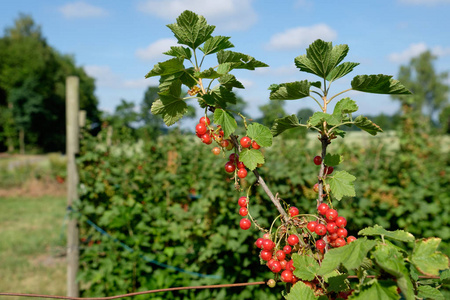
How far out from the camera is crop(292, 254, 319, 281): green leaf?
2.92 feet

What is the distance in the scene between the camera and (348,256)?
2.45 ft

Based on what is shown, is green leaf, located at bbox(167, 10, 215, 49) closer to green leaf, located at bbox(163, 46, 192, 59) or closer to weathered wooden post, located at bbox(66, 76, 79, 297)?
green leaf, located at bbox(163, 46, 192, 59)

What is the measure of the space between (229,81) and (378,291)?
61 cm

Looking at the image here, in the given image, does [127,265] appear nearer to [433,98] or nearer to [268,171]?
[268,171]

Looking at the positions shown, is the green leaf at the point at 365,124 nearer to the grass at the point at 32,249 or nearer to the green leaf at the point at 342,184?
the green leaf at the point at 342,184

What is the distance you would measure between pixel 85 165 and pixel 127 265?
1.28 m

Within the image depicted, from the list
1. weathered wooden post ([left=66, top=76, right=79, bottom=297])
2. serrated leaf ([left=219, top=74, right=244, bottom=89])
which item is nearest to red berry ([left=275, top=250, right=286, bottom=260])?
serrated leaf ([left=219, top=74, right=244, bottom=89])

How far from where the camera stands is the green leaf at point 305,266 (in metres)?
0.89

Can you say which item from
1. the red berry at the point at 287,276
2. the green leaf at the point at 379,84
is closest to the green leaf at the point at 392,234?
the red berry at the point at 287,276

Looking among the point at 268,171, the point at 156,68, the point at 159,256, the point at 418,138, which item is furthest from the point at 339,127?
the point at 418,138

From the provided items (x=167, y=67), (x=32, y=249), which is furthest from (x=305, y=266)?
(x=32, y=249)

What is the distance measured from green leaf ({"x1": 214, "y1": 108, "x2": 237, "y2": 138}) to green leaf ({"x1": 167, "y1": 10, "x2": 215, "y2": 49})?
20 centimetres

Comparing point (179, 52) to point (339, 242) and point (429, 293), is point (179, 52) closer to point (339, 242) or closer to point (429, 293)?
point (339, 242)

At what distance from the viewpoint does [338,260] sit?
0.77 m
